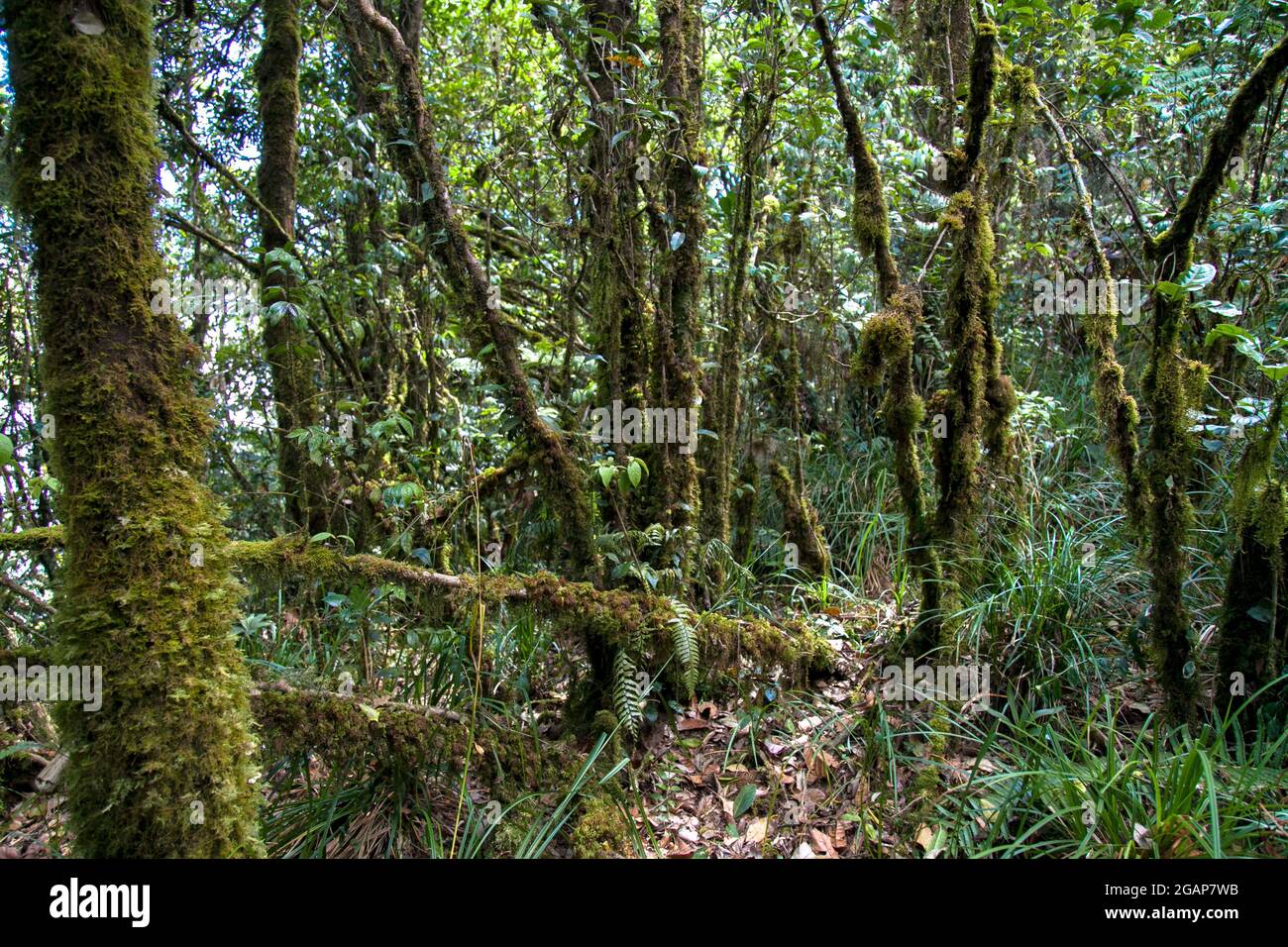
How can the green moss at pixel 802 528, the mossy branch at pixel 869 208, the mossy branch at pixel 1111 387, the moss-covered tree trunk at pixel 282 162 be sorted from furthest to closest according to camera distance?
the green moss at pixel 802 528 < the moss-covered tree trunk at pixel 282 162 < the mossy branch at pixel 869 208 < the mossy branch at pixel 1111 387

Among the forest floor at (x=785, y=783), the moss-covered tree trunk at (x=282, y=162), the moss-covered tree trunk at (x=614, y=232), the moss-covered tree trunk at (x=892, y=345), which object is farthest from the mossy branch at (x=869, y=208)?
the moss-covered tree trunk at (x=282, y=162)

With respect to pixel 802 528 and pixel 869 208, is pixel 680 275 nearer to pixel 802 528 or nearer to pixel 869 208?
pixel 869 208

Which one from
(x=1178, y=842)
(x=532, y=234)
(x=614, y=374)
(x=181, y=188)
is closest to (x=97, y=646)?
(x=614, y=374)

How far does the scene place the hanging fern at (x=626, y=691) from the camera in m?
2.76

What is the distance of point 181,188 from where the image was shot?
514cm

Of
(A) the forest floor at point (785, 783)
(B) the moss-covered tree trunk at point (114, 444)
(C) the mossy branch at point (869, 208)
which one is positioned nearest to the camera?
(B) the moss-covered tree trunk at point (114, 444)

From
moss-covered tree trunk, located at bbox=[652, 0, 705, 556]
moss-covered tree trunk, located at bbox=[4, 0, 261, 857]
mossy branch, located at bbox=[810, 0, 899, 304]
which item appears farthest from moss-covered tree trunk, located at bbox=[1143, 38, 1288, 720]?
moss-covered tree trunk, located at bbox=[4, 0, 261, 857]

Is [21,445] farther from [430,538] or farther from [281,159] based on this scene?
[430,538]
